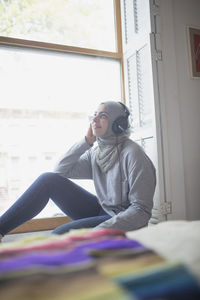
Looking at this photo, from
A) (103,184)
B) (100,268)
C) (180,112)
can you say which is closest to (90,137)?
(103,184)

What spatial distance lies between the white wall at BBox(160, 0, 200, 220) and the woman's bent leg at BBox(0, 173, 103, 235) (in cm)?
65

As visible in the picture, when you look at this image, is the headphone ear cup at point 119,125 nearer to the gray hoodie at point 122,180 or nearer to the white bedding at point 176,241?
the gray hoodie at point 122,180

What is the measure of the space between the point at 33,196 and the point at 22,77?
1072mm

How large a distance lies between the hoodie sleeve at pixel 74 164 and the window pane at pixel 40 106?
1.48 feet

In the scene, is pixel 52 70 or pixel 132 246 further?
pixel 52 70

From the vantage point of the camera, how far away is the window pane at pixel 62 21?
2.05m

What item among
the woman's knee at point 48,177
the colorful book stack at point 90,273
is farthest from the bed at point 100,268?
the woman's knee at point 48,177

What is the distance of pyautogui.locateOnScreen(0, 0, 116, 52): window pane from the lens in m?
2.05

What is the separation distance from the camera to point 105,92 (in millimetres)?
2248

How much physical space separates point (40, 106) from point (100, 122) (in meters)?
0.71

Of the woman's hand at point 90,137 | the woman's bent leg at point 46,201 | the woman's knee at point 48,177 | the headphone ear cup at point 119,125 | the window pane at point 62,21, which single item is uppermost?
the window pane at point 62,21

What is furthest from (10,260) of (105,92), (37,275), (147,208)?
(105,92)

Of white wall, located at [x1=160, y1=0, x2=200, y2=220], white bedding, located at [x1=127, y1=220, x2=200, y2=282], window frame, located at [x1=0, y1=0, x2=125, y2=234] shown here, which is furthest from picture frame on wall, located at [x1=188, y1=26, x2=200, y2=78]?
white bedding, located at [x1=127, y1=220, x2=200, y2=282]

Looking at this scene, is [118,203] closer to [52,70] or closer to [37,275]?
[37,275]
